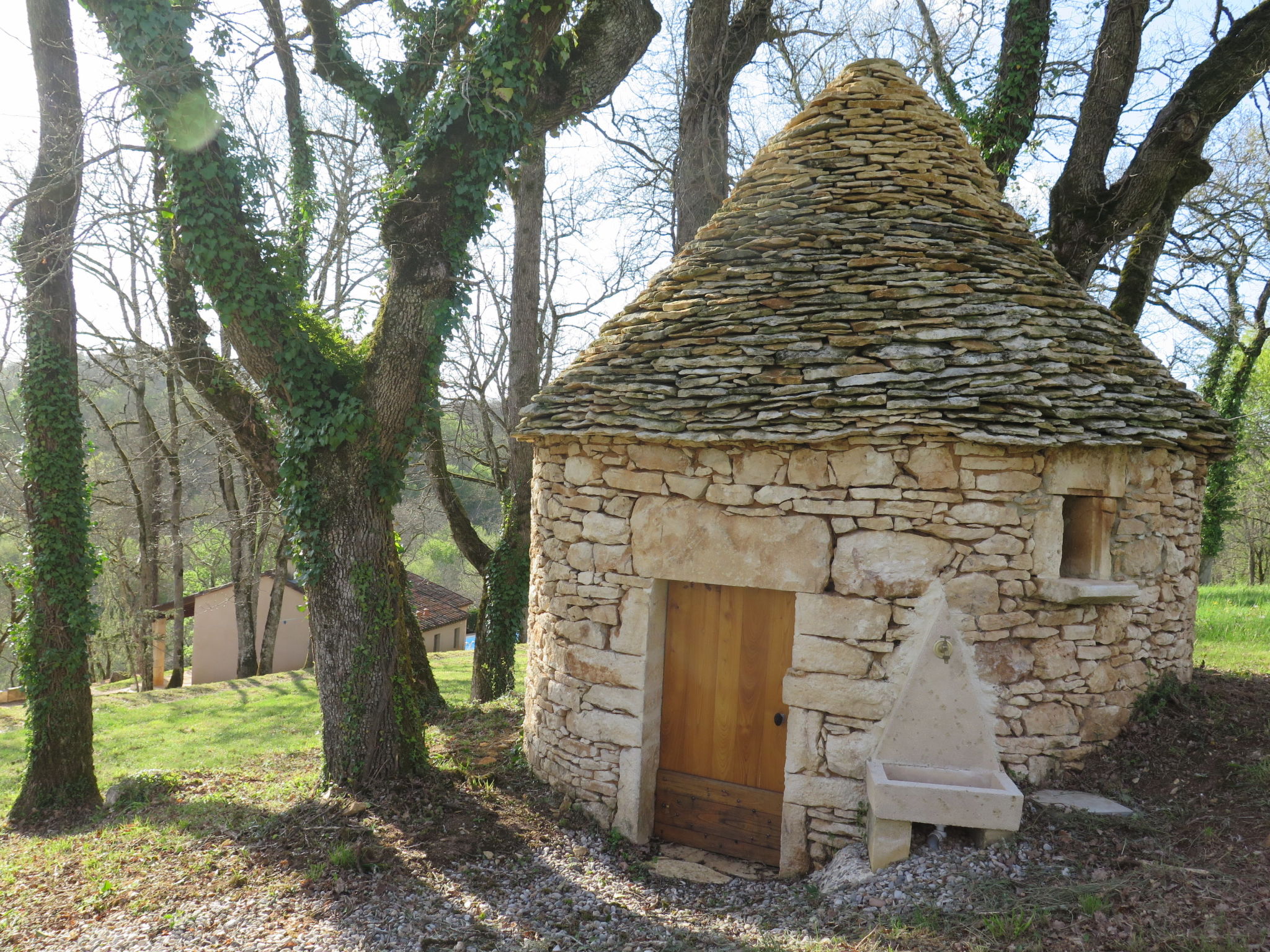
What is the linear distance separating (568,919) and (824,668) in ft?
6.90

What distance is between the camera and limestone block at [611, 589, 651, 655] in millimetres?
5184

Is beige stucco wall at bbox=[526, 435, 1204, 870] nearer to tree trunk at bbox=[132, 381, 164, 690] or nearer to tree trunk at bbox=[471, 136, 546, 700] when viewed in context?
tree trunk at bbox=[471, 136, 546, 700]

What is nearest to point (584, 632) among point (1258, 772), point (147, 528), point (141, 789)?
point (1258, 772)

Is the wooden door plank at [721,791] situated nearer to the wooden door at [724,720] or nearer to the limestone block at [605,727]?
the wooden door at [724,720]

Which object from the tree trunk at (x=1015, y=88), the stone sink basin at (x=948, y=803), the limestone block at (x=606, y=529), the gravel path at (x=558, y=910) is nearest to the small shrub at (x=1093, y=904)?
the gravel path at (x=558, y=910)

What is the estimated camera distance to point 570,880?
482 cm

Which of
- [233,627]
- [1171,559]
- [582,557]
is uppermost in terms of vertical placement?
[1171,559]

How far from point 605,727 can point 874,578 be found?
2.17m

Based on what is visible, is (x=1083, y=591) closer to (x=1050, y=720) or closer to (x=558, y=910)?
(x=1050, y=720)

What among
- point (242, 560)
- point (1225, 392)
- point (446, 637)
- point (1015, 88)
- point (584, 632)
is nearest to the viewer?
point (584, 632)

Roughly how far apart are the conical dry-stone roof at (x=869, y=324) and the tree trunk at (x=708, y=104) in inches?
140

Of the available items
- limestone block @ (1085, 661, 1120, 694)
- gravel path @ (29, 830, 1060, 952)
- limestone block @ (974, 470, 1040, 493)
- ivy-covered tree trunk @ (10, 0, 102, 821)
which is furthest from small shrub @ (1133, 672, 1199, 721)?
ivy-covered tree trunk @ (10, 0, 102, 821)

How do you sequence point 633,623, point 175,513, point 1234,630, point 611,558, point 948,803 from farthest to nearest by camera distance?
point 175,513 < point 1234,630 < point 611,558 < point 633,623 < point 948,803

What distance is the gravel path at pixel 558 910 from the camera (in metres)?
4.00
